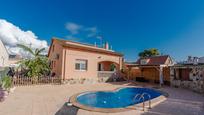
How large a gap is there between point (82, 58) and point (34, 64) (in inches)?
266

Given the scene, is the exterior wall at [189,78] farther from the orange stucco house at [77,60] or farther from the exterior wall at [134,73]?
the orange stucco house at [77,60]

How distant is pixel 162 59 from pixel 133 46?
10523 millimetres

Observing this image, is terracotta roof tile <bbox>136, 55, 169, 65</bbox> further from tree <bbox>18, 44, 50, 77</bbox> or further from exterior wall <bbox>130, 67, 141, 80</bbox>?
tree <bbox>18, 44, 50, 77</bbox>

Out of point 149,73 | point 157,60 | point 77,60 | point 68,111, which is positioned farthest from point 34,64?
point 157,60

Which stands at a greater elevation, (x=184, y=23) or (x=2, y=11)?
(x=2, y=11)

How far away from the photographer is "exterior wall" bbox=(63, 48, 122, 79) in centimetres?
1869

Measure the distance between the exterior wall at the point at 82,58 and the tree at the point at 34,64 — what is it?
3198mm

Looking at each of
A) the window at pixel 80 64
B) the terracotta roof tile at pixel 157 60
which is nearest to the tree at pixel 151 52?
the terracotta roof tile at pixel 157 60

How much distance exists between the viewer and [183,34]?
73.4 ft

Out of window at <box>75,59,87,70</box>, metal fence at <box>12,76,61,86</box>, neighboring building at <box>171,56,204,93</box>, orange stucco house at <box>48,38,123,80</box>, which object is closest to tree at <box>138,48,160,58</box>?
neighboring building at <box>171,56,204,93</box>

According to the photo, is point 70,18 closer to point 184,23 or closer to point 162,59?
point 184,23

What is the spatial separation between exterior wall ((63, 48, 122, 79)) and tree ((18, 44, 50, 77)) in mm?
3198

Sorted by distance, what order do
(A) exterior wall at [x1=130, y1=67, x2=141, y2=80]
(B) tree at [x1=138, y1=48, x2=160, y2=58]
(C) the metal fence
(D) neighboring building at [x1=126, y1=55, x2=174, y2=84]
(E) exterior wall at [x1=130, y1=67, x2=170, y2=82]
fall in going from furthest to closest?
1. (B) tree at [x1=138, y1=48, x2=160, y2=58]
2. (A) exterior wall at [x1=130, y1=67, x2=141, y2=80]
3. (E) exterior wall at [x1=130, y1=67, x2=170, y2=82]
4. (D) neighboring building at [x1=126, y1=55, x2=174, y2=84]
5. (C) the metal fence

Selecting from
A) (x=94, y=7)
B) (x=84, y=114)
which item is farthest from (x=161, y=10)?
(x=84, y=114)
